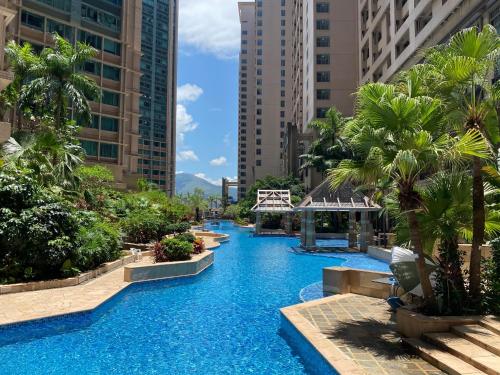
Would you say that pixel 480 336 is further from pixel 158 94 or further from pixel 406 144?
pixel 158 94

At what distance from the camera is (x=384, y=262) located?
22938 mm

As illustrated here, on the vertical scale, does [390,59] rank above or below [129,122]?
above

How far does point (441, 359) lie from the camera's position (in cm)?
666

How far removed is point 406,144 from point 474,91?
2.08 metres

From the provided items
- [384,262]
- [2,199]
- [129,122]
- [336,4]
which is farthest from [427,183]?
[336,4]

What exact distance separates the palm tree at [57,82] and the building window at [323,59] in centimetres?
3846

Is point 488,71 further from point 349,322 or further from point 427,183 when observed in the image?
point 349,322

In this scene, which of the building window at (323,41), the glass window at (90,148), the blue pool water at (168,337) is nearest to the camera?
the blue pool water at (168,337)

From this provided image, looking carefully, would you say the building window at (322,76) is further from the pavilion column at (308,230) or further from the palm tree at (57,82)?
the palm tree at (57,82)

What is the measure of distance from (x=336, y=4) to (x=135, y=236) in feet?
158

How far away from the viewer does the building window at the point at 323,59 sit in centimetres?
5709

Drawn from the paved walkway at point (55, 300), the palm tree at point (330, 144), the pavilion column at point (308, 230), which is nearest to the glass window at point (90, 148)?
the palm tree at point (330, 144)

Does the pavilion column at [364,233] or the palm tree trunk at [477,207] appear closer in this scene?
the palm tree trunk at [477,207]

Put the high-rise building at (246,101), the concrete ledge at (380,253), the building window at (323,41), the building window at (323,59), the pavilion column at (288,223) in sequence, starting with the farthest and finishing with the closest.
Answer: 1. the high-rise building at (246,101)
2. the building window at (323,41)
3. the building window at (323,59)
4. the pavilion column at (288,223)
5. the concrete ledge at (380,253)
